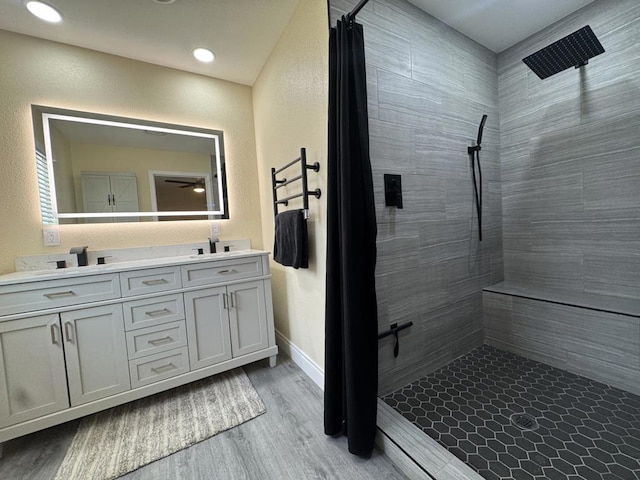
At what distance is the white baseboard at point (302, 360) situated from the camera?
171 centimetres

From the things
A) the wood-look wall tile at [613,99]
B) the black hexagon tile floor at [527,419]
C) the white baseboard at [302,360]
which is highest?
the wood-look wall tile at [613,99]

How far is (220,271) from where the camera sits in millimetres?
1807

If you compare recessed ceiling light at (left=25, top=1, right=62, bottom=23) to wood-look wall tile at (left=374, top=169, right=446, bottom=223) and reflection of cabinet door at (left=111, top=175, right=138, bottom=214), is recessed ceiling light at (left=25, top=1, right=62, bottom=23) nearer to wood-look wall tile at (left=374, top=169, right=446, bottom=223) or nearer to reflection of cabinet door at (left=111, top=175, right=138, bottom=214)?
reflection of cabinet door at (left=111, top=175, right=138, bottom=214)

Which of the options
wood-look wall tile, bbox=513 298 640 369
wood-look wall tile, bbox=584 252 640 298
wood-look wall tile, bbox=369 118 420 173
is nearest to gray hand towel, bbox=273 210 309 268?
wood-look wall tile, bbox=369 118 420 173

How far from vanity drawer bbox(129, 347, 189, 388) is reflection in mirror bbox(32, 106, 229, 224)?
103 cm

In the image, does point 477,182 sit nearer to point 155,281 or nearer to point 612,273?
point 612,273

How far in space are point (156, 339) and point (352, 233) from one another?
1412mm

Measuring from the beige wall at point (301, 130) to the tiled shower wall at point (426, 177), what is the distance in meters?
0.25

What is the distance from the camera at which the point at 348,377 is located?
1172 millimetres

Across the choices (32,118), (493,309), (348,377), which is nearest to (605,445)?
(493,309)

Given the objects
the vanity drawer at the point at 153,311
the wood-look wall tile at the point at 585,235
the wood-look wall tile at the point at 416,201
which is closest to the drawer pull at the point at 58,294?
the vanity drawer at the point at 153,311

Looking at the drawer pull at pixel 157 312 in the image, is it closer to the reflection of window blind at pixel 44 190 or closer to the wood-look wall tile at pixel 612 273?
the reflection of window blind at pixel 44 190

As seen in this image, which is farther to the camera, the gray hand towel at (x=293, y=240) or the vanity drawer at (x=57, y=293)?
the gray hand towel at (x=293, y=240)

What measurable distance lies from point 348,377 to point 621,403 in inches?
58.7
